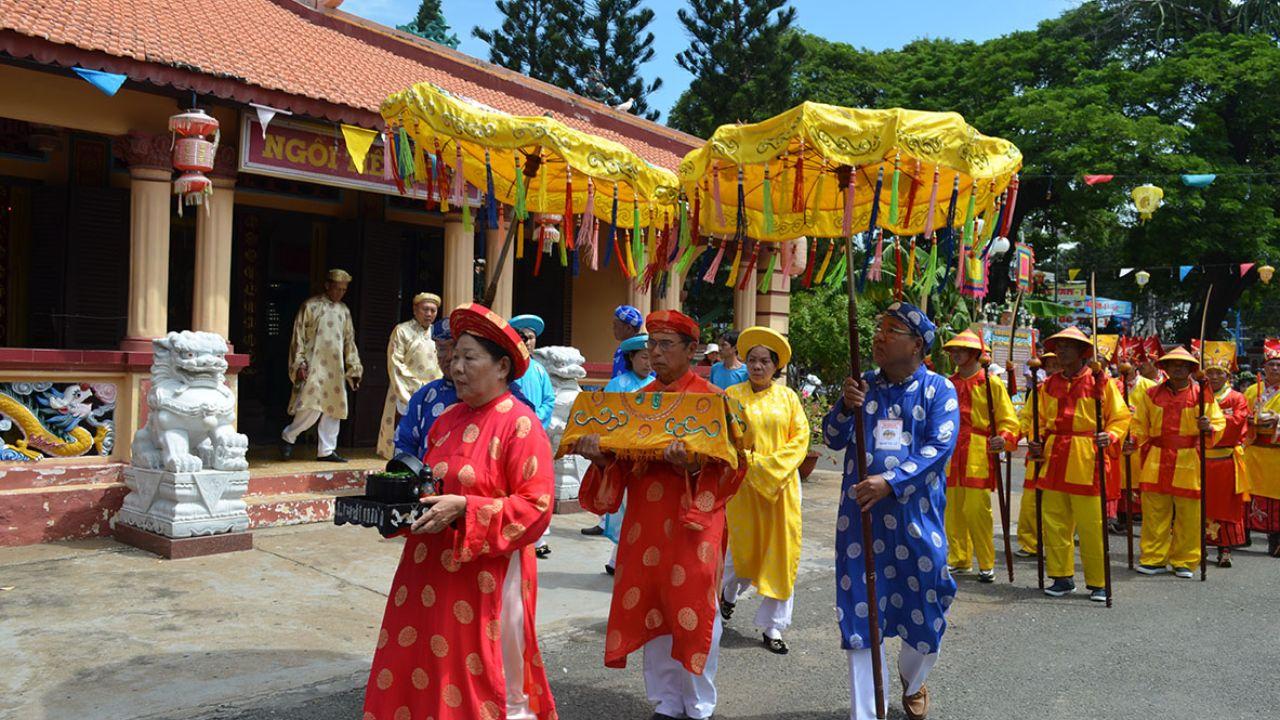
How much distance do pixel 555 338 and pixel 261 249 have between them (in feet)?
14.1

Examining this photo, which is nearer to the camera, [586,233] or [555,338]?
[586,233]

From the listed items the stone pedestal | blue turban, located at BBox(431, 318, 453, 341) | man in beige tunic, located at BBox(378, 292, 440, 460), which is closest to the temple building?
the stone pedestal

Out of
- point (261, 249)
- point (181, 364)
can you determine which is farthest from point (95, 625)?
point (261, 249)

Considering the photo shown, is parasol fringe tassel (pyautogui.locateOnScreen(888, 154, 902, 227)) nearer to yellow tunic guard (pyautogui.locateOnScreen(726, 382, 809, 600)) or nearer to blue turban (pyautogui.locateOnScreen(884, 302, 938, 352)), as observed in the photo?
blue turban (pyautogui.locateOnScreen(884, 302, 938, 352))

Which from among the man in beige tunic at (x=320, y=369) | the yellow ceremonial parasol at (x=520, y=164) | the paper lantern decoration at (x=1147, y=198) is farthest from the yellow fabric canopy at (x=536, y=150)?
the paper lantern decoration at (x=1147, y=198)

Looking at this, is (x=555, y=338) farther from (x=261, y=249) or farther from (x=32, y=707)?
(x=32, y=707)

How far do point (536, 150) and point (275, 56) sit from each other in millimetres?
5386

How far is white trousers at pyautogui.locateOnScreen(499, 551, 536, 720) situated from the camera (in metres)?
3.22

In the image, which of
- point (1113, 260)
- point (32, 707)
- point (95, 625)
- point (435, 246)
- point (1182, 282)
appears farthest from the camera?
point (1113, 260)

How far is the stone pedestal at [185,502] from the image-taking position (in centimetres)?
664

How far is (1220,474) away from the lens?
9.29 m

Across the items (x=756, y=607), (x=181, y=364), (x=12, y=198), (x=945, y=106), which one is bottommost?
(x=756, y=607)

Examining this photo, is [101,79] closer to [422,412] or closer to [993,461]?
[422,412]

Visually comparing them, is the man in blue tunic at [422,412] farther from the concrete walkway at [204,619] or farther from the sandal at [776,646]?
the sandal at [776,646]
